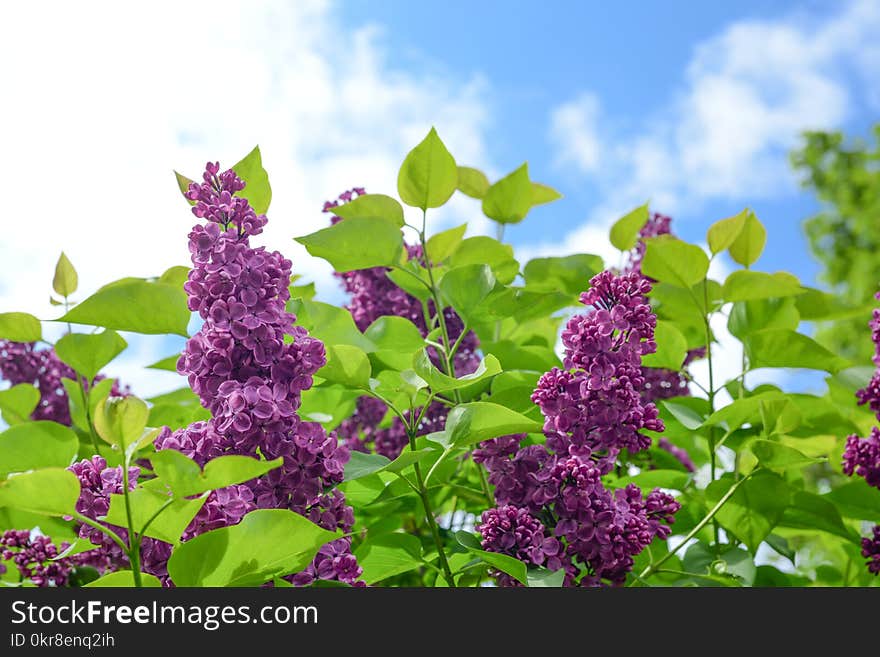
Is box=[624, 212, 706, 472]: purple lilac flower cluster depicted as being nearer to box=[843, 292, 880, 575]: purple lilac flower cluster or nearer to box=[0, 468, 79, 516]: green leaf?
box=[843, 292, 880, 575]: purple lilac flower cluster

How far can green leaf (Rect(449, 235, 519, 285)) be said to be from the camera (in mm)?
1305

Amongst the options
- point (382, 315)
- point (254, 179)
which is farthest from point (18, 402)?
point (254, 179)

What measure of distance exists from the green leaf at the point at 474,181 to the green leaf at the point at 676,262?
32 cm

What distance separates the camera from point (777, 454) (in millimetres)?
1062

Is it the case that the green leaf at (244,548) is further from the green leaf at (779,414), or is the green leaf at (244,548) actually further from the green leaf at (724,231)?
the green leaf at (724,231)

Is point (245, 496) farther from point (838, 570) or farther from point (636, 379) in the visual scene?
point (838, 570)

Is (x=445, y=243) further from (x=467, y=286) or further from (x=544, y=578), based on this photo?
(x=544, y=578)

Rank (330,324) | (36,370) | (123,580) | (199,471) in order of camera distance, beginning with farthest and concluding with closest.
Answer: (36,370), (330,324), (123,580), (199,471)

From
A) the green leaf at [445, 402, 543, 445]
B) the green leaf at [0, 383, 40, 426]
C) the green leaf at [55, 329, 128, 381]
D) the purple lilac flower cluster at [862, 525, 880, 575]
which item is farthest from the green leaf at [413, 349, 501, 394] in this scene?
the green leaf at [0, 383, 40, 426]

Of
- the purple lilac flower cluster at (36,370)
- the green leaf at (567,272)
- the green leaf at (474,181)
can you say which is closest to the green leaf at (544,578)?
the green leaf at (567,272)

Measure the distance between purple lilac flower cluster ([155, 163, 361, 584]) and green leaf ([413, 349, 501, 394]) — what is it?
4.4 inches

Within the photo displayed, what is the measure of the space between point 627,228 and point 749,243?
19cm

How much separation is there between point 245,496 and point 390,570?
0.26 metres

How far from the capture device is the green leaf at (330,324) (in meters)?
1.10
